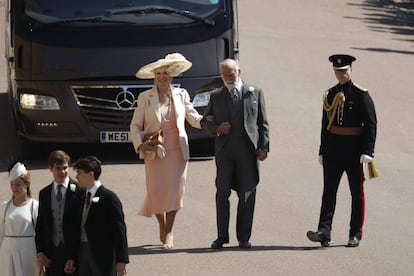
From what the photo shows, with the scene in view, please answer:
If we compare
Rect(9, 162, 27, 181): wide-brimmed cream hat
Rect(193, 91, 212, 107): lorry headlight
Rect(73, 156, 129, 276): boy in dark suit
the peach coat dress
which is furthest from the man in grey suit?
Rect(193, 91, 212, 107): lorry headlight

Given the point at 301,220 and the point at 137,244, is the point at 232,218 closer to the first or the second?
the point at 301,220

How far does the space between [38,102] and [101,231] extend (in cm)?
757

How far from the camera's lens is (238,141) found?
492 inches

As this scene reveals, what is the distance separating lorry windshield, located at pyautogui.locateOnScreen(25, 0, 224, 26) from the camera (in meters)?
16.7

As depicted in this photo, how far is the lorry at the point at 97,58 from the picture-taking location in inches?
A: 647

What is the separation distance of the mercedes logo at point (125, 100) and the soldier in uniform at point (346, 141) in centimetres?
415

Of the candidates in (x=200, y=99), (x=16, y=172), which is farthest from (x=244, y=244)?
(x=200, y=99)

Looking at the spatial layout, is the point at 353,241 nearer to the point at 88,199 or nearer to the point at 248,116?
the point at 248,116

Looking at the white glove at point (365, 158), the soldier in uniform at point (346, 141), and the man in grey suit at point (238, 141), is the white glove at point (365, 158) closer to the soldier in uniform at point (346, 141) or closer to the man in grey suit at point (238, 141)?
the soldier in uniform at point (346, 141)

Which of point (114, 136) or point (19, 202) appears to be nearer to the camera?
point (19, 202)

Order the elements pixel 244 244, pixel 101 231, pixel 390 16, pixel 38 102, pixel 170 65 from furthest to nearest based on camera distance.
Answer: pixel 390 16 < pixel 38 102 < pixel 244 244 < pixel 170 65 < pixel 101 231

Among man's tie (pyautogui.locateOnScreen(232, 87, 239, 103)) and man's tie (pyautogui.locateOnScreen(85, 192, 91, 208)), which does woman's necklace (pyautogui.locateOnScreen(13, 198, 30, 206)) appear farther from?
man's tie (pyautogui.locateOnScreen(232, 87, 239, 103))

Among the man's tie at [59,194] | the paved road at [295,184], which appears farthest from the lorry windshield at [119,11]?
the man's tie at [59,194]

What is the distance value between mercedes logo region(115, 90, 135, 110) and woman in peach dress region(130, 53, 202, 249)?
3.84 m
